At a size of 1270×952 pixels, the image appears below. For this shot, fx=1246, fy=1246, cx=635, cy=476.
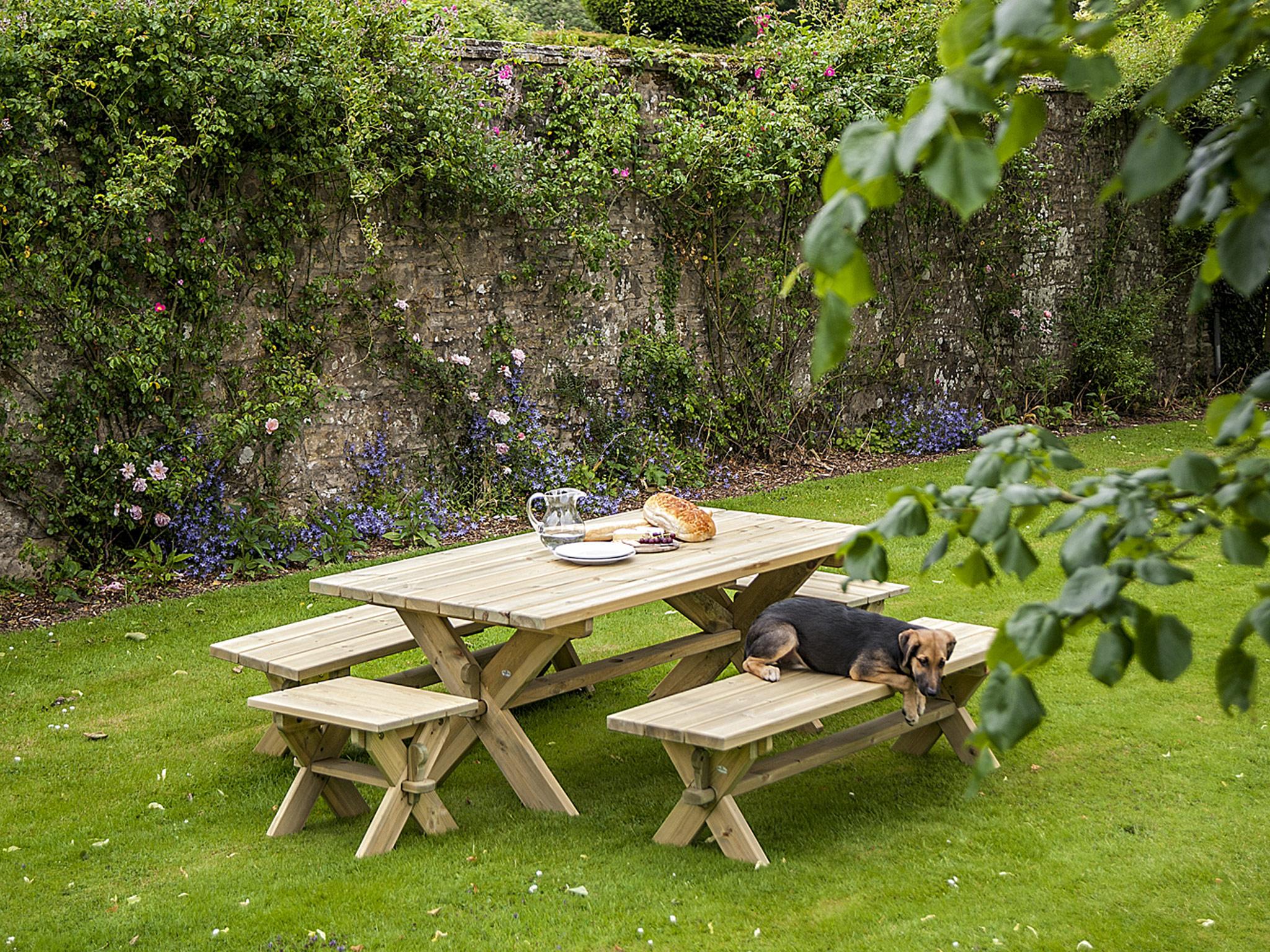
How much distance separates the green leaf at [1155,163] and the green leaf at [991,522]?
348 millimetres

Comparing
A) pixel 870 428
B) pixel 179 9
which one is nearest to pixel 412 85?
pixel 179 9

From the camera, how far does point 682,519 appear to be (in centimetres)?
474

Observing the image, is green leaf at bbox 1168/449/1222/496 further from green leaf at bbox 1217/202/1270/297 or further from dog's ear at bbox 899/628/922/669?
dog's ear at bbox 899/628/922/669

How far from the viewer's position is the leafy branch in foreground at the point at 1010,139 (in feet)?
3.18

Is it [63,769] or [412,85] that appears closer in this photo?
[63,769]

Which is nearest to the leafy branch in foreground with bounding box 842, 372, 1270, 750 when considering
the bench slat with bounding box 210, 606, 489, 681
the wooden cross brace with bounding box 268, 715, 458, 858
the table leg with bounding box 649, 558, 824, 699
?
the wooden cross brace with bounding box 268, 715, 458, 858

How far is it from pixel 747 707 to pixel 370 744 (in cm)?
112

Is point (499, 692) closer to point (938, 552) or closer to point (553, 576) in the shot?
point (553, 576)

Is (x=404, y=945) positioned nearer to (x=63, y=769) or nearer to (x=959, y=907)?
(x=959, y=907)

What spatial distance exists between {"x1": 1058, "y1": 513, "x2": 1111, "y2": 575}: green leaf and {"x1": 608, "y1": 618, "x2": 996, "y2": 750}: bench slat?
230 centimetres

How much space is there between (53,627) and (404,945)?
12.3 feet

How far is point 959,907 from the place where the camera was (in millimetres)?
3336

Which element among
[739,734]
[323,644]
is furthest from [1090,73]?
[323,644]

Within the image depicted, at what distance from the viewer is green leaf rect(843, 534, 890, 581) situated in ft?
4.11
